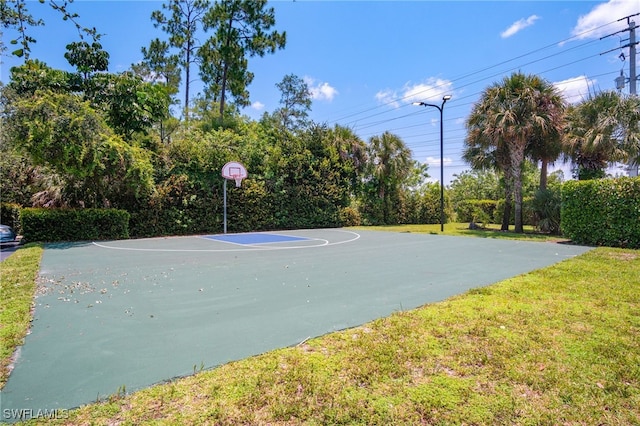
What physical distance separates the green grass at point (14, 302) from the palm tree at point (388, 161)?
17.4m

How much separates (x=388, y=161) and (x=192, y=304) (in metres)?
18.3

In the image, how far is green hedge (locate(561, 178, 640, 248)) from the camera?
31.5 ft

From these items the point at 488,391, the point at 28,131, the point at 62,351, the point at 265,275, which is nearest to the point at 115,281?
the point at 265,275

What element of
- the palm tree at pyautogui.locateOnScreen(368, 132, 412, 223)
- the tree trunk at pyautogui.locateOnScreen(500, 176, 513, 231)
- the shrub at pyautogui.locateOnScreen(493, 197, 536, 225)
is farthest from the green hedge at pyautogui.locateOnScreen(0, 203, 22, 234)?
the shrub at pyautogui.locateOnScreen(493, 197, 536, 225)

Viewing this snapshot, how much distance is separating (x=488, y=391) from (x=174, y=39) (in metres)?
27.0

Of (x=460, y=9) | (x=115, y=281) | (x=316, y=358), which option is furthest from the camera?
(x=460, y=9)

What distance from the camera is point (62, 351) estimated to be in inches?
115

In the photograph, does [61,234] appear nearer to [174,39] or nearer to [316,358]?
[316,358]

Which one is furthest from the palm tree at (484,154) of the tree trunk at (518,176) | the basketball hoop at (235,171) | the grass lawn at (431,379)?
the grass lawn at (431,379)

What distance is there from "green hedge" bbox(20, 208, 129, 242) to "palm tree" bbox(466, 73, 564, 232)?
49.2 ft

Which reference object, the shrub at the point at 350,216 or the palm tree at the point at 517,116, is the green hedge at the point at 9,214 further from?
the palm tree at the point at 517,116

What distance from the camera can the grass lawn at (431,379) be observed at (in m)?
2.05

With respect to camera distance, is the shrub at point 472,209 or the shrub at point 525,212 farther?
the shrub at point 472,209

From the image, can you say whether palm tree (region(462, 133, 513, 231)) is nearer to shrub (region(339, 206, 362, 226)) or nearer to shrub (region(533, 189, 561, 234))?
shrub (region(533, 189, 561, 234))
